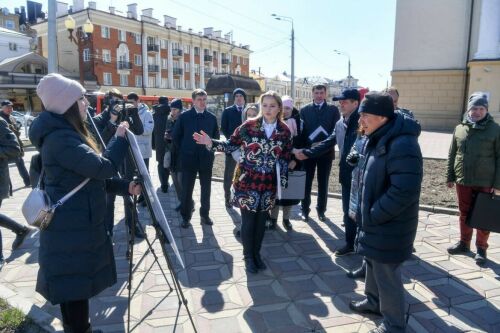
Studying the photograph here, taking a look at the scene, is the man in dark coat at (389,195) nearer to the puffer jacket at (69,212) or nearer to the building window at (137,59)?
the puffer jacket at (69,212)

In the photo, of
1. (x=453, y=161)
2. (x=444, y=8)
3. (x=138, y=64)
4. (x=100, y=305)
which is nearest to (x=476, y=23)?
(x=444, y=8)

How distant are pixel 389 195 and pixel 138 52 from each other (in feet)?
166

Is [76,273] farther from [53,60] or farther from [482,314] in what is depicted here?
[53,60]

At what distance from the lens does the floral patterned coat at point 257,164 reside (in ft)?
12.6

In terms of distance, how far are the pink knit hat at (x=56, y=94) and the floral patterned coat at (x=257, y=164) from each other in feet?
6.28

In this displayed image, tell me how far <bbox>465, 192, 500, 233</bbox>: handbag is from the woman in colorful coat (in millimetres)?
2009

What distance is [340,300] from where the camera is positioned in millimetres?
3441

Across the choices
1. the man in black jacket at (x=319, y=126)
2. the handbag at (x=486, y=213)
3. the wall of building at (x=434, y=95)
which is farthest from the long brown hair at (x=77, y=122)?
the wall of building at (x=434, y=95)

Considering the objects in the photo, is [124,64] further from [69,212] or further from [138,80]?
[69,212]

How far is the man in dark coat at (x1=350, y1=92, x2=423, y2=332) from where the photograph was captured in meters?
2.43

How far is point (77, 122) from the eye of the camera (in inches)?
93.2

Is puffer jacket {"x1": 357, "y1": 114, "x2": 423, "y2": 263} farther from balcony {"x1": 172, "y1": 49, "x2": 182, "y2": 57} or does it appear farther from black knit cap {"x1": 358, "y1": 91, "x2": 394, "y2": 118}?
balcony {"x1": 172, "y1": 49, "x2": 182, "y2": 57}

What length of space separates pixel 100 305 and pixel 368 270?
241 cm

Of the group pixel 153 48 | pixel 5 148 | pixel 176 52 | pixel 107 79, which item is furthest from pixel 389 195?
pixel 176 52
